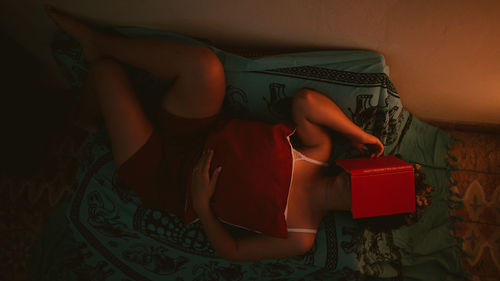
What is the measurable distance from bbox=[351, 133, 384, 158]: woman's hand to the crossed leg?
1.58 feet

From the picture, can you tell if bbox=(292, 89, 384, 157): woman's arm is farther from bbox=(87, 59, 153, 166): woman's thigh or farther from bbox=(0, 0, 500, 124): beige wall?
bbox=(87, 59, 153, 166): woman's thigh

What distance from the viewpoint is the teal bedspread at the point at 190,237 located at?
2.94 feet

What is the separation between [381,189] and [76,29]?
104cm

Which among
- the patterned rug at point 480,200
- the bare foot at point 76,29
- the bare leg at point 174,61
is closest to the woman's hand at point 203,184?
the bare leg at point 174,61

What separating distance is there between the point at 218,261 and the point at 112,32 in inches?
35.5

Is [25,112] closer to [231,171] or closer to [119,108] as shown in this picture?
[119,108]

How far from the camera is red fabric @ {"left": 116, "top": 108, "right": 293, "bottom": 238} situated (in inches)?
32.1

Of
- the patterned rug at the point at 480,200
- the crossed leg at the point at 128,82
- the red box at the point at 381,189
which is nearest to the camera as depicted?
the red box at the point at 381,189

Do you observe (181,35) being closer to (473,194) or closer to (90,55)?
(90,55)

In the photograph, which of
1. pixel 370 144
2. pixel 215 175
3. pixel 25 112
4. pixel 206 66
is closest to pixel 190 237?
pixel 215 175

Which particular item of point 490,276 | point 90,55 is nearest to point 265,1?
point 90,55

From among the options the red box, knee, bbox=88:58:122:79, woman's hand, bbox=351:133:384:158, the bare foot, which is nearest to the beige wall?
the bare foot

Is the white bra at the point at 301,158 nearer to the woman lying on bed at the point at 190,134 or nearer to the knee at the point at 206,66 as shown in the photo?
the woman lying on bed at the point at 190,134

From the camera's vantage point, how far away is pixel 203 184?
0.83 m
